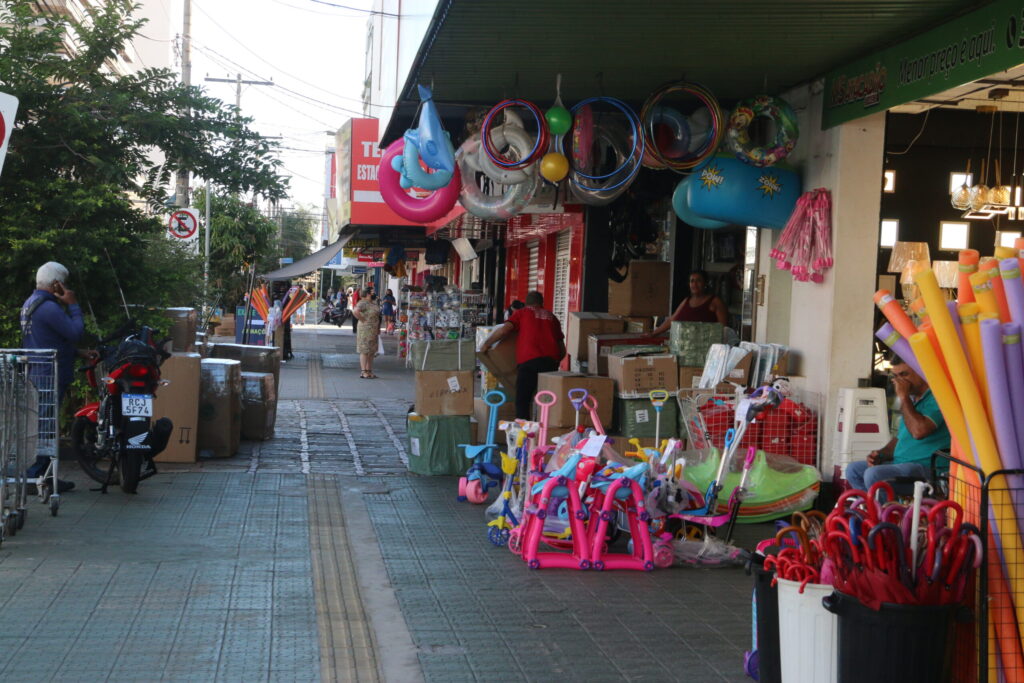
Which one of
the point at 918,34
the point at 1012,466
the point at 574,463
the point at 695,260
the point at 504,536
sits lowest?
the point at 504,536

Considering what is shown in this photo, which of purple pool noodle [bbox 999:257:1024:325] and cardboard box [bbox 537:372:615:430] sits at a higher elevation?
purple pool noodle [bbox 999:257:1024:325]

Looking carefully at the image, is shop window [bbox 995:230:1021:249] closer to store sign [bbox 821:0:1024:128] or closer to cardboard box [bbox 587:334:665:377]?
store sign [bbox 821:0:1024:128]

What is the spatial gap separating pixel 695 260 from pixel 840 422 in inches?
202

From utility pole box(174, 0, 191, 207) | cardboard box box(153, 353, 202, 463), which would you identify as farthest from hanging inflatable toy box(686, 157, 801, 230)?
utility pole box(174, 0, 191, 207)

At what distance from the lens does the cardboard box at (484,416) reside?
11.6 meters

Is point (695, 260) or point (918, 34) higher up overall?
point (918, 34)

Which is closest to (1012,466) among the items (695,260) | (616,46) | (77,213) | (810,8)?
(810,8)

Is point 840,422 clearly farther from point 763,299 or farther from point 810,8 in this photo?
point 810,8

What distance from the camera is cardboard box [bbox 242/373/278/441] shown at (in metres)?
12.7

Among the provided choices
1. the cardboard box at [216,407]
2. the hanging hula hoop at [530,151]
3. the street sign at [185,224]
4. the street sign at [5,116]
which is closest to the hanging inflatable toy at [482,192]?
the hanging hula hoop at [530,151]

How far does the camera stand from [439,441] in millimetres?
10969

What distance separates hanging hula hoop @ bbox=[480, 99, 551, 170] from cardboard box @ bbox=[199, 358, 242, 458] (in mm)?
3435

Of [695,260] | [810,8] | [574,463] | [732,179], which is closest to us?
[574,463]

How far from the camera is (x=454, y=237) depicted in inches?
1033
